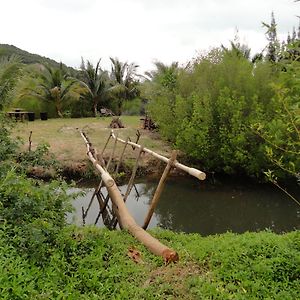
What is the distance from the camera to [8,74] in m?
6.79

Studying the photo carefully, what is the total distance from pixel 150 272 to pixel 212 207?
562cm

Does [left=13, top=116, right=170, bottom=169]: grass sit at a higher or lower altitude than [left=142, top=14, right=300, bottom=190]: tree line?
lower

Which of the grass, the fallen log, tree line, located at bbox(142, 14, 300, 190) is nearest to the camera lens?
the fallen log

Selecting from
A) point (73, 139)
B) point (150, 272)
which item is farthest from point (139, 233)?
point (73, 139)

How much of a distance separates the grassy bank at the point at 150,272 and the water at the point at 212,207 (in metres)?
3.29

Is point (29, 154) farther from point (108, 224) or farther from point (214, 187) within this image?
point (214, 187)

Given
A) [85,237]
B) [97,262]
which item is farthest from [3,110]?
[97,262]

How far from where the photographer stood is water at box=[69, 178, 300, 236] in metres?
8.46

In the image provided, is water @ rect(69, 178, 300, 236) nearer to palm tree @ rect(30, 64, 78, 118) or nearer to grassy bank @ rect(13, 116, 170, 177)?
grassy bank @ rect(13, 116, 170, 177)

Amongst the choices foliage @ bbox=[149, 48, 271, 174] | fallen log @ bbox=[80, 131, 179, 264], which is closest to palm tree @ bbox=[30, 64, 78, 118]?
foliage @ bbox=[149, 48, 271, 174]

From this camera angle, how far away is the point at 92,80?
76.6 feet

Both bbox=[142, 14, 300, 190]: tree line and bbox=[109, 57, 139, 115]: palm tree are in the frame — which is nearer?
bbox=[142, 14, 300, 190]: tree line

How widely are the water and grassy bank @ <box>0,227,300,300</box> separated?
10.8 ft

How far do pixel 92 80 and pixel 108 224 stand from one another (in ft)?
53.9
